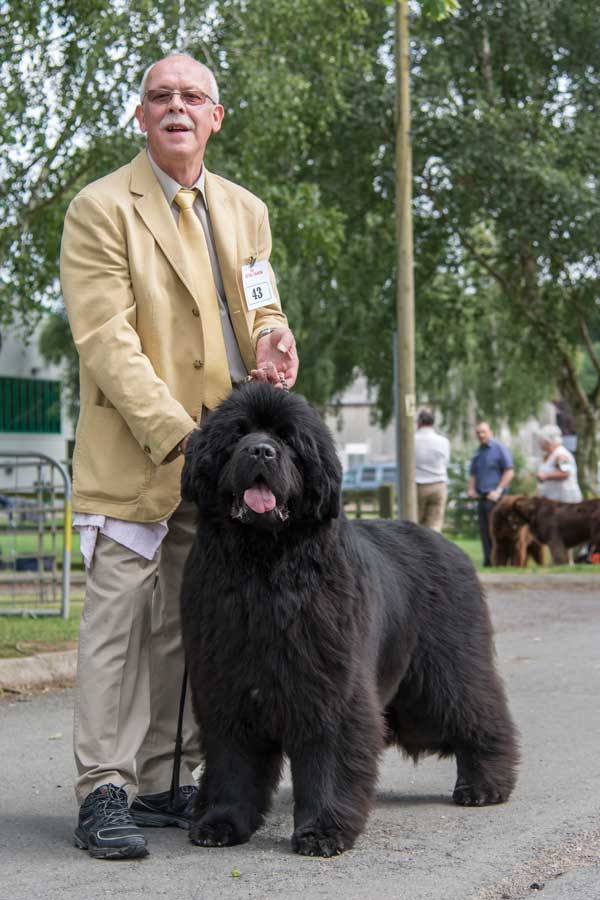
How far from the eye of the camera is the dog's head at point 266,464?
3959 millimetres

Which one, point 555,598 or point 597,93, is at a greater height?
point 597,93

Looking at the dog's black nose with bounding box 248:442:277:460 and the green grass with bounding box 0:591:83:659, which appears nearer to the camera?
the dog's black nose with bounding box 248:442:277:460

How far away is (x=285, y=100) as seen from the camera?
55.9 feet

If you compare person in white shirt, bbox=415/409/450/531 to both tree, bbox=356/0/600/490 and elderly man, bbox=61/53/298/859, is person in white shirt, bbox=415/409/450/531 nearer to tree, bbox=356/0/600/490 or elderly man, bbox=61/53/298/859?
tree, bbox=356/0/600/490

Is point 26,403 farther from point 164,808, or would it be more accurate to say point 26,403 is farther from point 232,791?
point 232,791

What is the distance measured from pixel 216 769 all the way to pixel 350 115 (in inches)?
745

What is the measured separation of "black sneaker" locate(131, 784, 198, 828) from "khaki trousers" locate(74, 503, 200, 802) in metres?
0.05

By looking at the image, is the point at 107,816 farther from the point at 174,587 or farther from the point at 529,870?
the point at 529,870

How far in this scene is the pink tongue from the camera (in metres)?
3.95

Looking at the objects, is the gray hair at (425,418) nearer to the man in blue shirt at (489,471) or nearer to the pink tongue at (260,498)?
the man in blue shirt at (489,471)

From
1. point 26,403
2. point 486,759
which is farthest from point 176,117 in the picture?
point 26,403

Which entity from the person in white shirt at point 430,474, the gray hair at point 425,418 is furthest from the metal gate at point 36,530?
the gray hair at point 425,418

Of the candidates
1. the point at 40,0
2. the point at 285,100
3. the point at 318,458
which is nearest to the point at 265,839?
the point at 318,458

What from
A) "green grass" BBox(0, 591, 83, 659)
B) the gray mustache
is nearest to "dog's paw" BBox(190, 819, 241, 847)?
the gray mustache
